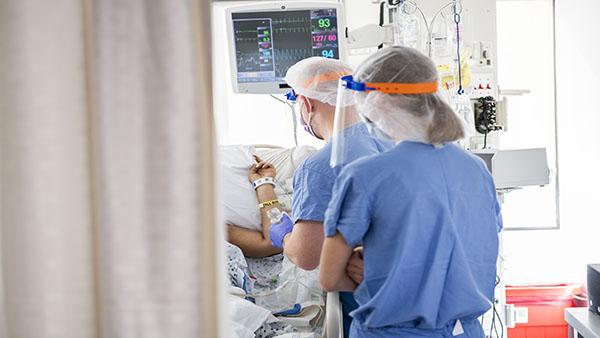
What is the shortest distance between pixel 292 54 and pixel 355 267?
1.50 metres

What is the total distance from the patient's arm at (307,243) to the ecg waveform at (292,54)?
120cm

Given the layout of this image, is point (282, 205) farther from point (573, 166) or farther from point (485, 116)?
point (573, 166)

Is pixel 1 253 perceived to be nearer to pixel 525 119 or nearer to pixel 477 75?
pixel 477 75

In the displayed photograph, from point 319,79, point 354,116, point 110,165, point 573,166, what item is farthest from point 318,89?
point 573,166

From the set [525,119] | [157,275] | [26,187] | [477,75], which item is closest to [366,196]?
[157,275]

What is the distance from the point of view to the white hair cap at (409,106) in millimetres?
1378

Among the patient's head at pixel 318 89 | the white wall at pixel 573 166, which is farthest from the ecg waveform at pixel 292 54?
the white wall at pixel 573 166

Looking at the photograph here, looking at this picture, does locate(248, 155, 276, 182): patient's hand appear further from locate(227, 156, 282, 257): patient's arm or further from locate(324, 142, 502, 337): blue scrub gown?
locate(324, 142, 502, 337): blue scrub gown

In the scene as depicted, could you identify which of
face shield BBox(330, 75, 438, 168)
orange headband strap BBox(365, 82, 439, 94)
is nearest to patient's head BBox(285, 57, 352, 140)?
face shield BBox(330, 75, 438, 168)

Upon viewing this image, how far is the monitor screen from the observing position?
261 centimetres

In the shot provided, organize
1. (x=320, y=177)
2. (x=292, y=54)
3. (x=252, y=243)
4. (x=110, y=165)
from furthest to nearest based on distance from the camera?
1. (x=292, y=54)
2. (x=252, y=243)
3. (x=320, y=177)
4. (x=110, y=165)

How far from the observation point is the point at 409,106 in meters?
1.39

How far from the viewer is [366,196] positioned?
4.41 feet

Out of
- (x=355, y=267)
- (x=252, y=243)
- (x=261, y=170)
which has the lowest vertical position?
(x=252, y=243)
